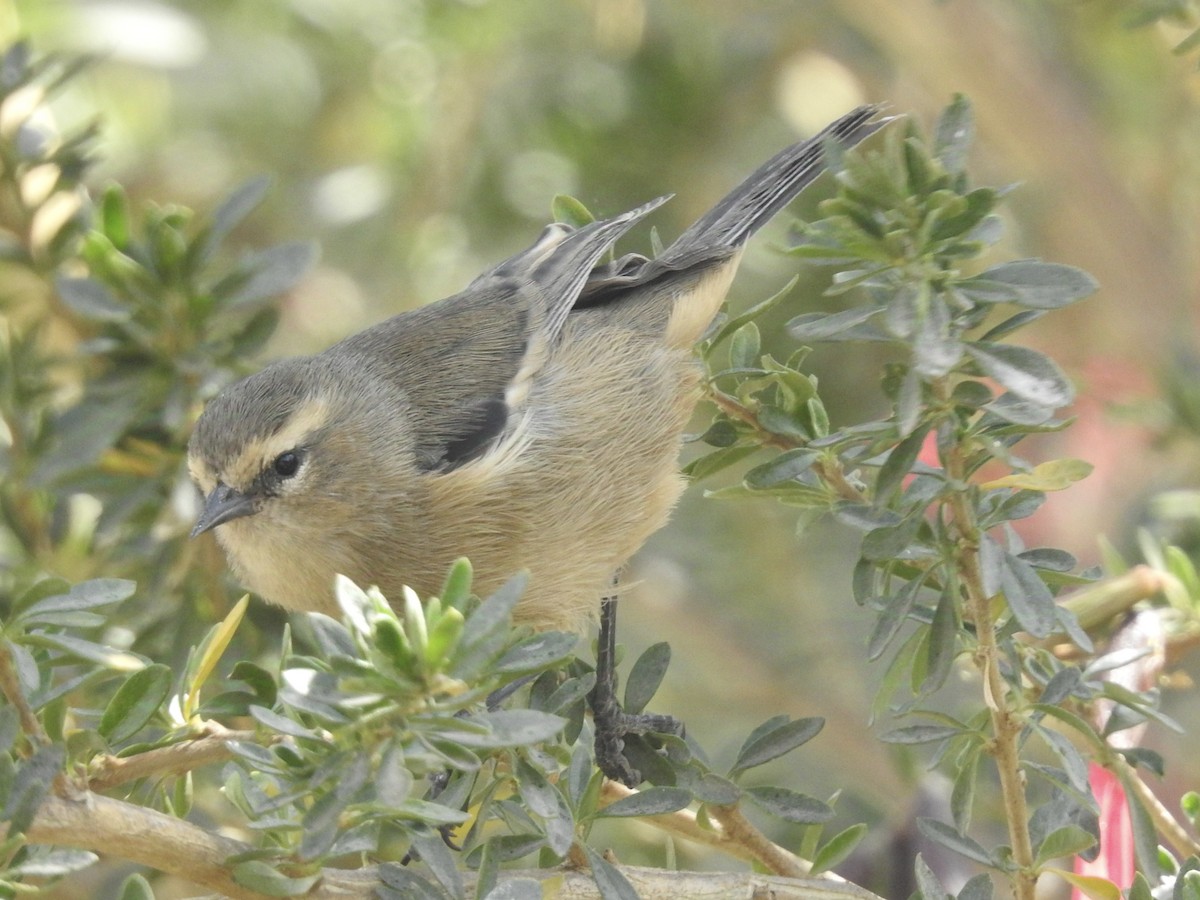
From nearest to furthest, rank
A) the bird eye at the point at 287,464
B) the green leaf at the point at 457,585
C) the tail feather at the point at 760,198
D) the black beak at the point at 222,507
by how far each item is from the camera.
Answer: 1. the green leaf at the point at 457,585
2. the black beak at the point at 222,507
3. the bird eye at the point at 287,464
4. the tail feather at the point at 760,198

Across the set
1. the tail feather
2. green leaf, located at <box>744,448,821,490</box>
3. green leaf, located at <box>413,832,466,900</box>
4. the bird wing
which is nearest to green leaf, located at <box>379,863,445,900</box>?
green leaf, located at <box>413,832,466,900</box>

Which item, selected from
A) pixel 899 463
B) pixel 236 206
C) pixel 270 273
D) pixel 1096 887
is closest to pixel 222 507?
pixel 270 273

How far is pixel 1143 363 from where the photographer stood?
12.0 ft

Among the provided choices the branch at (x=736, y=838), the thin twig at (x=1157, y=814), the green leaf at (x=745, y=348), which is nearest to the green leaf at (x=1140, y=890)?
the thin twig at (x=1157, y=814)

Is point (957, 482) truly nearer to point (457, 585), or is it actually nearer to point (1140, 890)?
point (1140, 890)

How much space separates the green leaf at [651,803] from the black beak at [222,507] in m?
1.11

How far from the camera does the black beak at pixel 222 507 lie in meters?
2.58

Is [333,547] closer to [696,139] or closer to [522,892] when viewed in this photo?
[522,892]

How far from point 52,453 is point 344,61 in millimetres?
2115

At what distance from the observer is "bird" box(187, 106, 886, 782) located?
2.63 m

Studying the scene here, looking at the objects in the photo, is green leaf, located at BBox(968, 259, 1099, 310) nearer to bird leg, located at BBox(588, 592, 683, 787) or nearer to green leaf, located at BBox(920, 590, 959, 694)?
green leaf, located at BBox(920, 590, 959, 694)

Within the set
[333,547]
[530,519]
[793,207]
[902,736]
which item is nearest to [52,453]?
[333,547]

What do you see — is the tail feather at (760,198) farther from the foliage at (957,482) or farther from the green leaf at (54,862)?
the green leaf at (54,862)

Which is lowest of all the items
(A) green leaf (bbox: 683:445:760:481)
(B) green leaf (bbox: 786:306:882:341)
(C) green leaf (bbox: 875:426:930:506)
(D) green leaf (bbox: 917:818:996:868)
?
(D) green leaf (bbox: 917:818:996:868)
